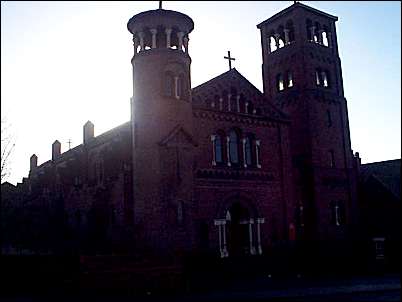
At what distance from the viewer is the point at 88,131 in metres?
42.0

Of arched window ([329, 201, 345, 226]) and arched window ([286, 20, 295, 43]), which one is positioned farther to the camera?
arched window ([286, 20, 295, 43])

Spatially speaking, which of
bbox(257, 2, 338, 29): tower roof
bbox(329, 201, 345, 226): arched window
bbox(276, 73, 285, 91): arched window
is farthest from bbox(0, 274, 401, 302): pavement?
bbox(257, 2, 338, 29): tower roof

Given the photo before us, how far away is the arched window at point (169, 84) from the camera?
29.6 meters

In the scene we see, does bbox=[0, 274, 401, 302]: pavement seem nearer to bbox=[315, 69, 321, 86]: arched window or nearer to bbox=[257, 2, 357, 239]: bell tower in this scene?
bbox=[257, 2, 357, 239]: bell tower

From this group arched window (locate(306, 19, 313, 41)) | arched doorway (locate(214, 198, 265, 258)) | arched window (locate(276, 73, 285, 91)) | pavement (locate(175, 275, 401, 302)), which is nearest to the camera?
pavement (locate(175, 275, 401, 302))

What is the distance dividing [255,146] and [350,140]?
10186 millimetres

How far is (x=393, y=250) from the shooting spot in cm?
3303

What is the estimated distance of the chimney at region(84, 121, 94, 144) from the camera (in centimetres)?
4147

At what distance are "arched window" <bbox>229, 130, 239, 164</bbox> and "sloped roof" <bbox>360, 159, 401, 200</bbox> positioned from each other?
14.3 m

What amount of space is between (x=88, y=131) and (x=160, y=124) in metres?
15.4

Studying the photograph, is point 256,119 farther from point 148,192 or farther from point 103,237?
point 103,237

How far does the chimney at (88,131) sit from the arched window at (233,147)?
14.9 metres

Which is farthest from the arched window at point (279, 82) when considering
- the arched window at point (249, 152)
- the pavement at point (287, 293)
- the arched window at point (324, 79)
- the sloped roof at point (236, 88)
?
the pavement at point (287, 293)

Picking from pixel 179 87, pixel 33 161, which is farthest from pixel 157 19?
pixel 33 161
